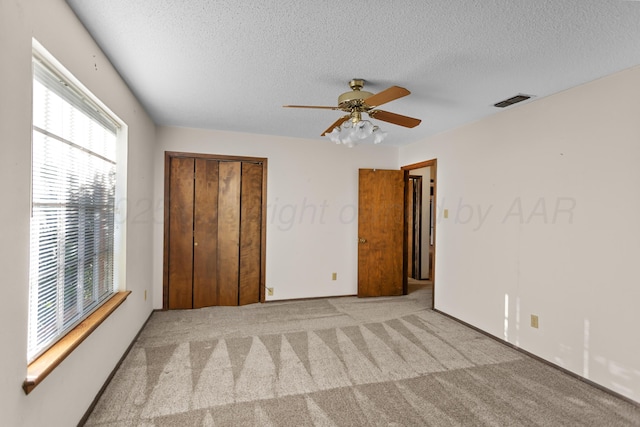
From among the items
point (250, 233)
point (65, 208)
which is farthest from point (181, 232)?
point (65, 208)

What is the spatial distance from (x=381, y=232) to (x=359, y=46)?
3.25 m

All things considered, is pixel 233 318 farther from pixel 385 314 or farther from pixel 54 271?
pixel 54 271

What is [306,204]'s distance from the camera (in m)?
4.60

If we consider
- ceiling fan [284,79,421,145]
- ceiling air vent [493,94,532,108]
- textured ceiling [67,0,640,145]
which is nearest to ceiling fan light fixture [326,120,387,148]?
ceiling fan [284,79,421,145]

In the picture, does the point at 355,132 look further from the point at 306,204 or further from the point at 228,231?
the point at 228,231

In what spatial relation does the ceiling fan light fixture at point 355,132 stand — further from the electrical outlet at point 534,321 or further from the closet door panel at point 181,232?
the closet door panel at point 181,232

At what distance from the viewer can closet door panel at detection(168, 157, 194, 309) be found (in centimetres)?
403

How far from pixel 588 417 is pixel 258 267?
359 centimetres

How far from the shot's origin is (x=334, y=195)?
4.75 m

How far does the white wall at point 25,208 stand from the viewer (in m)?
1.19

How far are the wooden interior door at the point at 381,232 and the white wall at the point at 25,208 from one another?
3362 millimetres

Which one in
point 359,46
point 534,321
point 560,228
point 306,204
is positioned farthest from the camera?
point 306,204

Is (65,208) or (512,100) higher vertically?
(512,100)

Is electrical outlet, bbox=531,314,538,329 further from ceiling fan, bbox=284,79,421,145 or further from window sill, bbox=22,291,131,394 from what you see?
window sill, bbox=22,291,131,394
